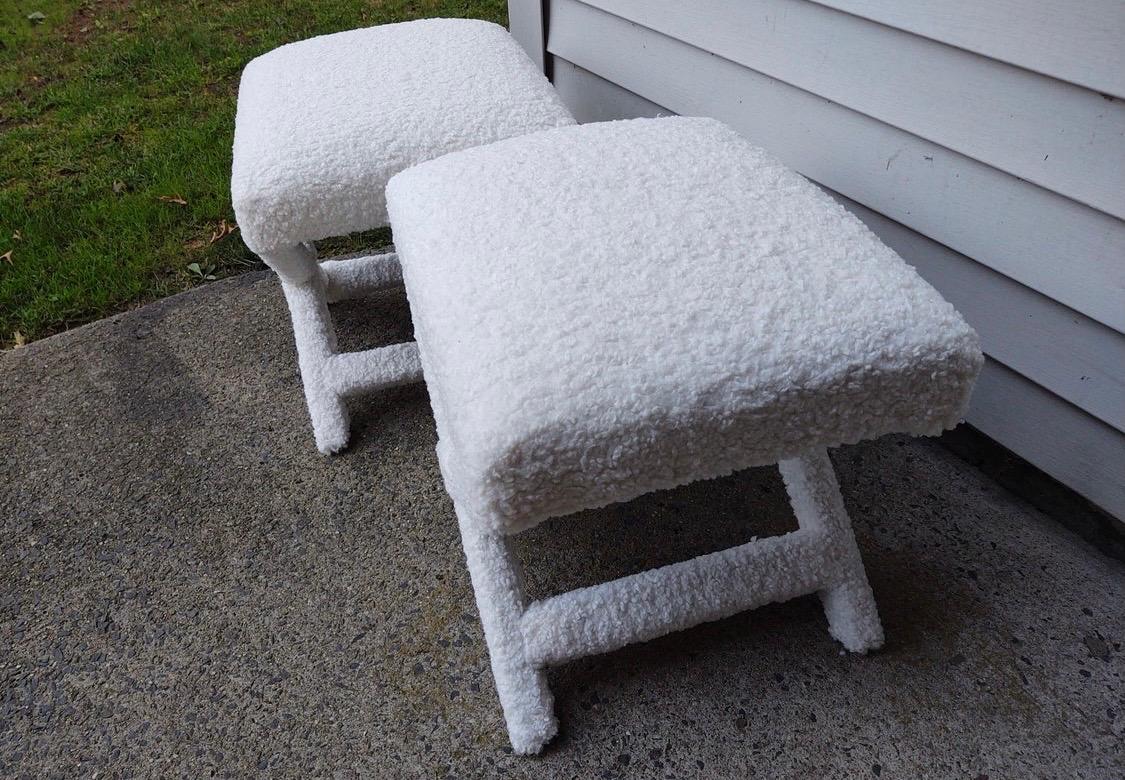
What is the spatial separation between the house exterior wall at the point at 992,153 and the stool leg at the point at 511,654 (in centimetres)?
74

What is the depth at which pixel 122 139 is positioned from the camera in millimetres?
2348

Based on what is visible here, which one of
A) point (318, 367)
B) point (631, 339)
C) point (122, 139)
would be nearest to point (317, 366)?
point (318, 367)

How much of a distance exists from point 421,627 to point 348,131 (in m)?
0.65

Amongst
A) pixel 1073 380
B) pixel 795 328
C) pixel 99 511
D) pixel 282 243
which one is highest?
pixel 795 328

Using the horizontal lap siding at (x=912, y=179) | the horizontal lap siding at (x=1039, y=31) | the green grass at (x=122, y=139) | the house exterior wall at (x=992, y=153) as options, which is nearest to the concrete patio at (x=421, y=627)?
the house exterior wall at (x=992, y=153)

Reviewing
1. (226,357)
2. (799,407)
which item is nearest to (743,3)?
(799,407)

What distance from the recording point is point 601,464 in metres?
0.69

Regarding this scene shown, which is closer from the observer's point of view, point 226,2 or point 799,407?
point 799,407

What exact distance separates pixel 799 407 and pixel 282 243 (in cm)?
73

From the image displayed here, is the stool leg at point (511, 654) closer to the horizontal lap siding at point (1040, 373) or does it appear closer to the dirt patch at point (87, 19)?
the horizontal lap siding at point (1040, 373)

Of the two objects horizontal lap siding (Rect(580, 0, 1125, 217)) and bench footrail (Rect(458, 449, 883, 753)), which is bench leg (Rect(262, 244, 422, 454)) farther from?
horizontal lap siding (Rect(580, 0, 1125, 217))

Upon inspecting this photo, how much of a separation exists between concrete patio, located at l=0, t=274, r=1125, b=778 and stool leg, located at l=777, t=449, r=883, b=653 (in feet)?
0.13

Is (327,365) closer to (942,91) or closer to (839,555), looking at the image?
(839,555)

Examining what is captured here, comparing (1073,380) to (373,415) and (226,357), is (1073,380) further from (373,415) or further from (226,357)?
(226,357)
